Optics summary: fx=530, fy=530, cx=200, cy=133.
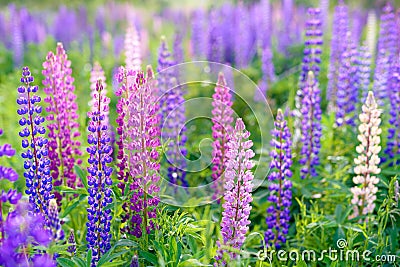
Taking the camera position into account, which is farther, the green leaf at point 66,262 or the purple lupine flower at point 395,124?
the purple lupine flower at point 395,124

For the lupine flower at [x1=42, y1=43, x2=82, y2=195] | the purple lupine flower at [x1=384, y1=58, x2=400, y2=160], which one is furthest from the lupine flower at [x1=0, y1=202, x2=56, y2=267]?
the purple lupine flower at [x1=384, y1=58, x2=400, y2=160]

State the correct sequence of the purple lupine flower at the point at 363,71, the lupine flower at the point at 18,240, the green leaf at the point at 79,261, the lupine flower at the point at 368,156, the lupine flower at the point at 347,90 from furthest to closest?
the purple lupine flower at the point at 363,71
the lupine flower at the point at 347,90
the lupine flower at the point at 368,156
the green leaf at the point at 79,261
the lupine flower at the point at 18,240

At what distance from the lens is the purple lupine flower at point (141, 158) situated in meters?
2.60

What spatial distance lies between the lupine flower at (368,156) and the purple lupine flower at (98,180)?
1.46 meters

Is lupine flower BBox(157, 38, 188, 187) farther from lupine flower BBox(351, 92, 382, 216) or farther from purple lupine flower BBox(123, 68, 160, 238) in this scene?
lupine flower BBox(351, 92, 382, 216)

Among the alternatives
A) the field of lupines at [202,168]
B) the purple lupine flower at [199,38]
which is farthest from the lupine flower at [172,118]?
the purple lupine flower at [199,38]

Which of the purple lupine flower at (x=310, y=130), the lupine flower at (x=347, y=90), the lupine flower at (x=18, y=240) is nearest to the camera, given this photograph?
the lupine flower at (x=18, y=240)

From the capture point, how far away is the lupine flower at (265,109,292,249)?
3.22m

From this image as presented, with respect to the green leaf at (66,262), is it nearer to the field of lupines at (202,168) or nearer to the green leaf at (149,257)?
the field of lupines at (202,168)

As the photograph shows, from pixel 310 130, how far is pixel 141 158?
161 cm

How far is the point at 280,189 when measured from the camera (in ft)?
10.6

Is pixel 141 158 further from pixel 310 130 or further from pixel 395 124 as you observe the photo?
pixel 395 124

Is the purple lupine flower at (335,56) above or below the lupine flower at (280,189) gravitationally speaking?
above

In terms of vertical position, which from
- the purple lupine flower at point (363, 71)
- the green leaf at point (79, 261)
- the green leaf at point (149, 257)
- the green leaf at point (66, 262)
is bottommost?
the green leaf at point (149, 257)
